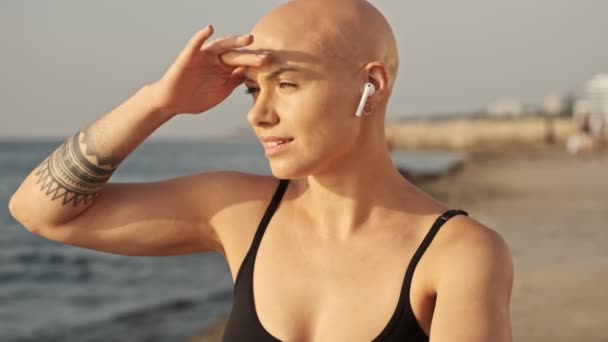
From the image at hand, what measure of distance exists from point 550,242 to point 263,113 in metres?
11.4

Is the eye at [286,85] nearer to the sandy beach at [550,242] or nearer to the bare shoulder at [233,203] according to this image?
the bare shoulder at [233,203]

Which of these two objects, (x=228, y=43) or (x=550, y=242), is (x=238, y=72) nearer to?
(x=228, y=43)

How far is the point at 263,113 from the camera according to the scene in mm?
2346

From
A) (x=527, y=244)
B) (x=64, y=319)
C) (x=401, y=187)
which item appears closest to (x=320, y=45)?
(x=401, y=187)

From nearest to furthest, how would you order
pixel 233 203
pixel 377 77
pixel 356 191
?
pixel 377 77, pixel 356 191, pixel 233 203

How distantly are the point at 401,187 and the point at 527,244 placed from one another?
10626 millimetres

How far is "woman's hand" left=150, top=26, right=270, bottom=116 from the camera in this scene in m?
2.38

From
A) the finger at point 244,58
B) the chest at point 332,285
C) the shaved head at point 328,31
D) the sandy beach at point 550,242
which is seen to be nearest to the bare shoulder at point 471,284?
the chest at point 332,285

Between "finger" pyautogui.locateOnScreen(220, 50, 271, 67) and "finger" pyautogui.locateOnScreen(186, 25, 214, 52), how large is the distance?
7 cm

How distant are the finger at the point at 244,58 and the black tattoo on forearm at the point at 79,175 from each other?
49 cm

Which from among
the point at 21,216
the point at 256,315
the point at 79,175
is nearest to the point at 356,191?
the point at 256,315

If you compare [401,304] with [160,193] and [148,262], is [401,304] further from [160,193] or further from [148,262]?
[148,262]

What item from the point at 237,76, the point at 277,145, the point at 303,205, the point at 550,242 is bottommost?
the point at 550,242

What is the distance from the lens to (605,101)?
56250mm
